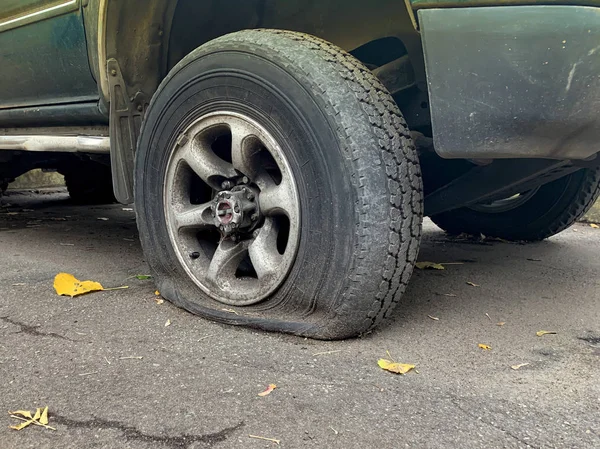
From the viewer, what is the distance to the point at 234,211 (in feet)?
6.05

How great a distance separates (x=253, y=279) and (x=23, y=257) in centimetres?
160

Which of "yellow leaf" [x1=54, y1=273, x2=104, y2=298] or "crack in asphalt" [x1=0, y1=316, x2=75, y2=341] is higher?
"yellow leaf" [x1=54, y1=273, x2=104, y2=298]

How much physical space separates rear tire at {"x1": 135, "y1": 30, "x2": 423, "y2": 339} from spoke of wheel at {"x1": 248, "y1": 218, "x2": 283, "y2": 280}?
30 millimetres

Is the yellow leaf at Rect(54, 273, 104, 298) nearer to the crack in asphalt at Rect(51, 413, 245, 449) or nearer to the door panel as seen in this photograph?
the door panel

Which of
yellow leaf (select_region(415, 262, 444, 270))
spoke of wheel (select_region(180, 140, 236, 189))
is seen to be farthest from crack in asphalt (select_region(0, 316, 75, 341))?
yellow leaf (select_region(415, 262, 444, 270))

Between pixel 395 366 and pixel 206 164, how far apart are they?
0.95m

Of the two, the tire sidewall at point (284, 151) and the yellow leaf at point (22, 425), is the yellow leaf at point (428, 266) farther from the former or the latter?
the yellow leaf at point (22, 425)

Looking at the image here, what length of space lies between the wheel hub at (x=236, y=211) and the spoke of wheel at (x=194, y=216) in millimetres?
58

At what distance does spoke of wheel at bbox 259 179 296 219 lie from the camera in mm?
1731

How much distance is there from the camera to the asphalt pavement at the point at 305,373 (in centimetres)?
118

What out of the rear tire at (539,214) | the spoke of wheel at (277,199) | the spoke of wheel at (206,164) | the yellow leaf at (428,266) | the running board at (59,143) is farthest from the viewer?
the rear tire at (539,214)

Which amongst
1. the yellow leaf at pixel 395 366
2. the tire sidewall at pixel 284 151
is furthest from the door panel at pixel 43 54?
the yellow leaf at pixel 395 366

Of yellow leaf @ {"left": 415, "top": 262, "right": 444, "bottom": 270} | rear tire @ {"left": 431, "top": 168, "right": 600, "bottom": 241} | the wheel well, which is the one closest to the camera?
the wheel well

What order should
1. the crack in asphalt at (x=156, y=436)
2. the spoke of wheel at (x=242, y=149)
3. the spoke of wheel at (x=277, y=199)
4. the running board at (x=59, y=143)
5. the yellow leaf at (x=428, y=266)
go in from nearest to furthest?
the crack in asphalt at (x=156, y=436) < the spoke of wheel at (x=277, y=199) < the spoke of wheel at (x=242, y=149) < the running board at (x=59, y=143) < the yellow leaf at (x=428, y=266)
